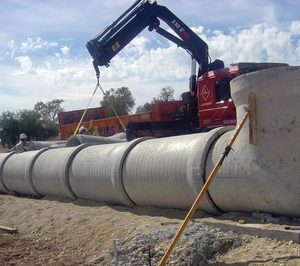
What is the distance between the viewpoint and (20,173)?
1257cm

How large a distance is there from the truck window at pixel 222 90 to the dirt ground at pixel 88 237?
5.60 metres

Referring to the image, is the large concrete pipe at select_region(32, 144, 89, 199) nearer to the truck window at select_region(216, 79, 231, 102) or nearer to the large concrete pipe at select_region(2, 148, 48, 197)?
the large concrete pipe at select_region(2, 148, 48, 197)

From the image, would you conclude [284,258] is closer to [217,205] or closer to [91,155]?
[217,205]

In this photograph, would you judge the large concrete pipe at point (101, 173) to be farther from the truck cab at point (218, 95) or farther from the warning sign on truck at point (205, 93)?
the warning sign on truck at point (205, 93)

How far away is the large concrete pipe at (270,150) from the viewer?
5.66 metres

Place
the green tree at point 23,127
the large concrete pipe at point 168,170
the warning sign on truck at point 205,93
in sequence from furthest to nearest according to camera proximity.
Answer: the green tree at point 23,127
the warning sign on truck at point 205,93
the large concrete pipe at point 168,170

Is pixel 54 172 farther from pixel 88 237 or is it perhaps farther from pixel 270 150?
pixel 270 150

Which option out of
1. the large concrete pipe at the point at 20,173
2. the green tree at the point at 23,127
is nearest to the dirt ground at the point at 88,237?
the large concrete pipe at the point at 20,173

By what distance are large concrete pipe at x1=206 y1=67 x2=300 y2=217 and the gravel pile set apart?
573 mm

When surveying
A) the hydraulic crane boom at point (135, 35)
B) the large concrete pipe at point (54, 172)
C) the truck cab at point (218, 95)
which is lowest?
the large concrete pipe at point (54, 172)

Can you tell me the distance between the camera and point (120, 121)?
19.3 m

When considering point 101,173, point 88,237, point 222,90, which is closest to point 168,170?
point 88,237

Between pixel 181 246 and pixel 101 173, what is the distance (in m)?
3.63

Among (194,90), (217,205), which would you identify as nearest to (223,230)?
(217,205)
